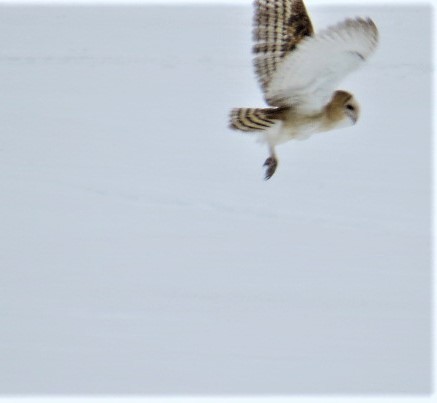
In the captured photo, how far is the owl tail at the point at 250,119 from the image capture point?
214 centimetres

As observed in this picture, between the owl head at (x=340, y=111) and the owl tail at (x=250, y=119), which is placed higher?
the owl head at (x=340, y=111)

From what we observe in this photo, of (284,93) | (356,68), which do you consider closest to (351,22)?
(356,68)

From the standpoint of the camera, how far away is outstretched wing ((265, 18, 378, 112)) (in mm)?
1920

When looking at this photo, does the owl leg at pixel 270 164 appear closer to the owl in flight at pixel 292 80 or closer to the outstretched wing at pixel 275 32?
the owl in flight at pixel 292 80

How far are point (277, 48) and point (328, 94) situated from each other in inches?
4.5

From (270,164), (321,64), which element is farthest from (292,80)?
(270,164)

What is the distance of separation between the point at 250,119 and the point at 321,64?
0.57ft

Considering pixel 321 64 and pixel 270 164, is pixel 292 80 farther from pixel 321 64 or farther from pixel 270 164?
pixel 270 164

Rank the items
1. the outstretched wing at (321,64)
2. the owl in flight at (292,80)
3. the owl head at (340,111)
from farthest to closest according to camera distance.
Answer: the owl head at (340,111)
the owl in flight at (292,80)
the outstretched wing at (321,64)

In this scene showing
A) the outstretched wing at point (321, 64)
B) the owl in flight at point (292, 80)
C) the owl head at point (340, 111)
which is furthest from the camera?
the owl head at point (340, 111)

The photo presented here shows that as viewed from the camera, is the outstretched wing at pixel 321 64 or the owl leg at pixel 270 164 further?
the owl leg at pixel 270 164

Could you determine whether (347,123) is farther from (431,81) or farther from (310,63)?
(431,81)

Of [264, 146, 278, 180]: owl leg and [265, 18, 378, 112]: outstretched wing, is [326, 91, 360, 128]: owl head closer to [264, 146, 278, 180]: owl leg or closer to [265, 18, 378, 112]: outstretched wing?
[265, 18, 378, 112]: outstretched wing

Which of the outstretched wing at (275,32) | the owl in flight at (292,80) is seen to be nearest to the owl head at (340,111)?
the owl in flight at (292,80)
